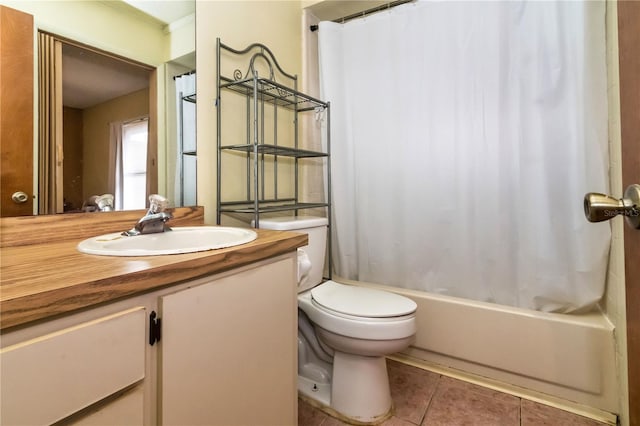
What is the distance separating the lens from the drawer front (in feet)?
1.38

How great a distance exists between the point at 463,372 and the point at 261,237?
4.02ft

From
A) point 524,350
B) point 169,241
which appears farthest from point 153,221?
point 524,350

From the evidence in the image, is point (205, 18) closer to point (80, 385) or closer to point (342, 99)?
point (342, 99)

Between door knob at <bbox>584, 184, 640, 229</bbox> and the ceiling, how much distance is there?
50.5 inches

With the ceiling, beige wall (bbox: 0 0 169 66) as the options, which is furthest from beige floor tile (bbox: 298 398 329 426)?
beige wall (bbox: 0 0 169 66)

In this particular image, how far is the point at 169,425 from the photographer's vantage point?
626 millimetres

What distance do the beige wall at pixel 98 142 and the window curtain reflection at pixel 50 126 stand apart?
0.21 ft

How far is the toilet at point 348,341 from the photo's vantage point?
115cm

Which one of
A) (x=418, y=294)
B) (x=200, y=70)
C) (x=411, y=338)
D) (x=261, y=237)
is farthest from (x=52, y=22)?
(x=418, y=294)

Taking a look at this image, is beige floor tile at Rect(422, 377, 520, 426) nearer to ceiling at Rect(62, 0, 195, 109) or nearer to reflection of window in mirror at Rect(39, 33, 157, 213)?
reflection of window in mirror at Rect(39, 33, 157, 213)

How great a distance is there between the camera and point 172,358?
62 centimetres

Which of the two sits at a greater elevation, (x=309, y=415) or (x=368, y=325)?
(x=368, y=325)

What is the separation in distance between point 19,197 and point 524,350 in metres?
1.88

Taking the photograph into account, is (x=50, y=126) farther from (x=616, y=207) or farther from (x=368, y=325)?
(x=616, y=207)
